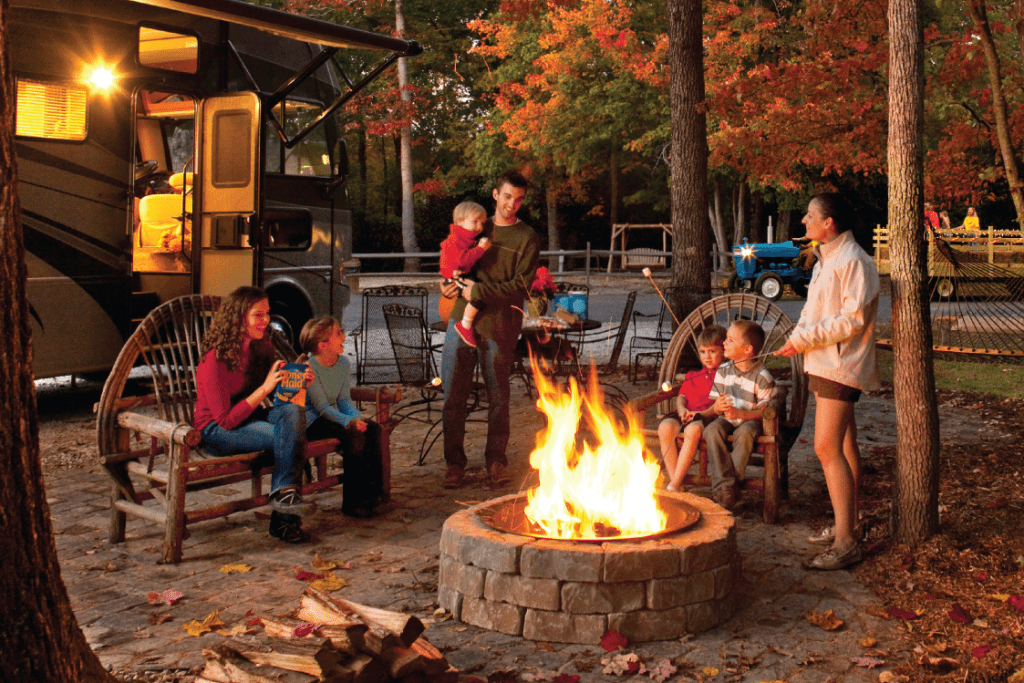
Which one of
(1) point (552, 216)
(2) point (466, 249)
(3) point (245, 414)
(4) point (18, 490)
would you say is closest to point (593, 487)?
(3) point (245, 414)

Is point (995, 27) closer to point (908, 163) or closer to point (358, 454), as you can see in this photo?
point (908, 163)

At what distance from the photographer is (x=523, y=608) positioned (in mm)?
3854

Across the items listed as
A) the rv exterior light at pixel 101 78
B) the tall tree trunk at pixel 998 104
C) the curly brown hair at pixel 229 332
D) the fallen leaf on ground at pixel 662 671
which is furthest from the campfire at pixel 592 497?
the rv exterior light at pixel 101 78

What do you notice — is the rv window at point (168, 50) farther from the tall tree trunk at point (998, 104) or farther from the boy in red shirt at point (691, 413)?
the tall tree trunk at point (998, 104)

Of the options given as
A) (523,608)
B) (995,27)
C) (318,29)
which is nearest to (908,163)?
(523,608)

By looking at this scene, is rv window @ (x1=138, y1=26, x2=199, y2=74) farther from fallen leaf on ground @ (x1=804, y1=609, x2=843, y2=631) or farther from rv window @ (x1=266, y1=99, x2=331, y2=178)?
fallen leaf on ground @ (x1=804, y1=609, x2=843, y2=631)

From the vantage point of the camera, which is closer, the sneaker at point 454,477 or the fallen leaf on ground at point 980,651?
the fallen leaf on ground at point 980,651

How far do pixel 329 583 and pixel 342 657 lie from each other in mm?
1276

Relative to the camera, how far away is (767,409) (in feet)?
17.1

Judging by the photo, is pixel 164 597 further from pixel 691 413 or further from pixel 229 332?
pixel 691 413

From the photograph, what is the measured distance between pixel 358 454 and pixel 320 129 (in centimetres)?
682

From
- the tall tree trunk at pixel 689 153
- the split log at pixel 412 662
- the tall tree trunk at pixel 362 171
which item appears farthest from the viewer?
the tall tree trunk at pixel 362 171

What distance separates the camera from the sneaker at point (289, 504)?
16.3 feet

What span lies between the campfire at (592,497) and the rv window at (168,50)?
22.5ft
